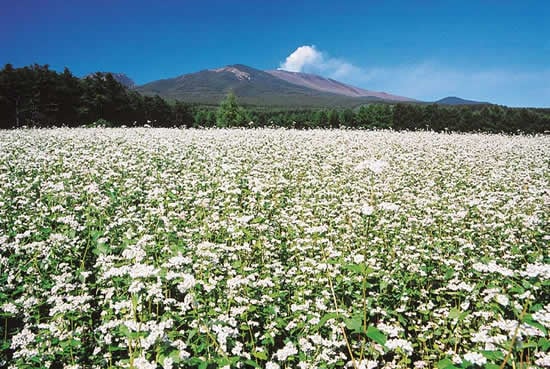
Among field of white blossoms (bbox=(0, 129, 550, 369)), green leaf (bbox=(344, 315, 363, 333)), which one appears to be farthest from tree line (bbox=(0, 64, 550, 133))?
green leaf (bbox=(344, 315, 363, 333))

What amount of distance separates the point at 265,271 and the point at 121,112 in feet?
215

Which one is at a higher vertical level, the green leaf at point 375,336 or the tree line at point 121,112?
the tree line at point 121,112

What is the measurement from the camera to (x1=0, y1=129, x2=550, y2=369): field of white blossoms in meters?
3.28

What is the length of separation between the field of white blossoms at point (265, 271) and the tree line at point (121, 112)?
28891mm

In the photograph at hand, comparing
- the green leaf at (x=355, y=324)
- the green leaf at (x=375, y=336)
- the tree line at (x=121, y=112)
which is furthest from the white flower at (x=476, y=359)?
the tree line at (x=121, y=112)

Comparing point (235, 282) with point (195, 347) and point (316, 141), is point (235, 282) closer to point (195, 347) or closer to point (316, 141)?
point (195, 347)

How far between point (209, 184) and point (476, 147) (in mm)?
16878

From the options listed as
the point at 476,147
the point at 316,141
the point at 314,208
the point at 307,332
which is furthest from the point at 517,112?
the point at 307,332

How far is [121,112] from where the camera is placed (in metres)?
61.7

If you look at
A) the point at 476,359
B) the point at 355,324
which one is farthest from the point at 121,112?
the point at 476,359

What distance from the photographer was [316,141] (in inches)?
782

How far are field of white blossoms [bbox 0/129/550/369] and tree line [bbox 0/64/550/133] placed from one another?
94.8 ft

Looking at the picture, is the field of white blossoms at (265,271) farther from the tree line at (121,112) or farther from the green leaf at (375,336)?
the tree line at (121,112)

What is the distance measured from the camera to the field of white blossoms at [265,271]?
328cm
